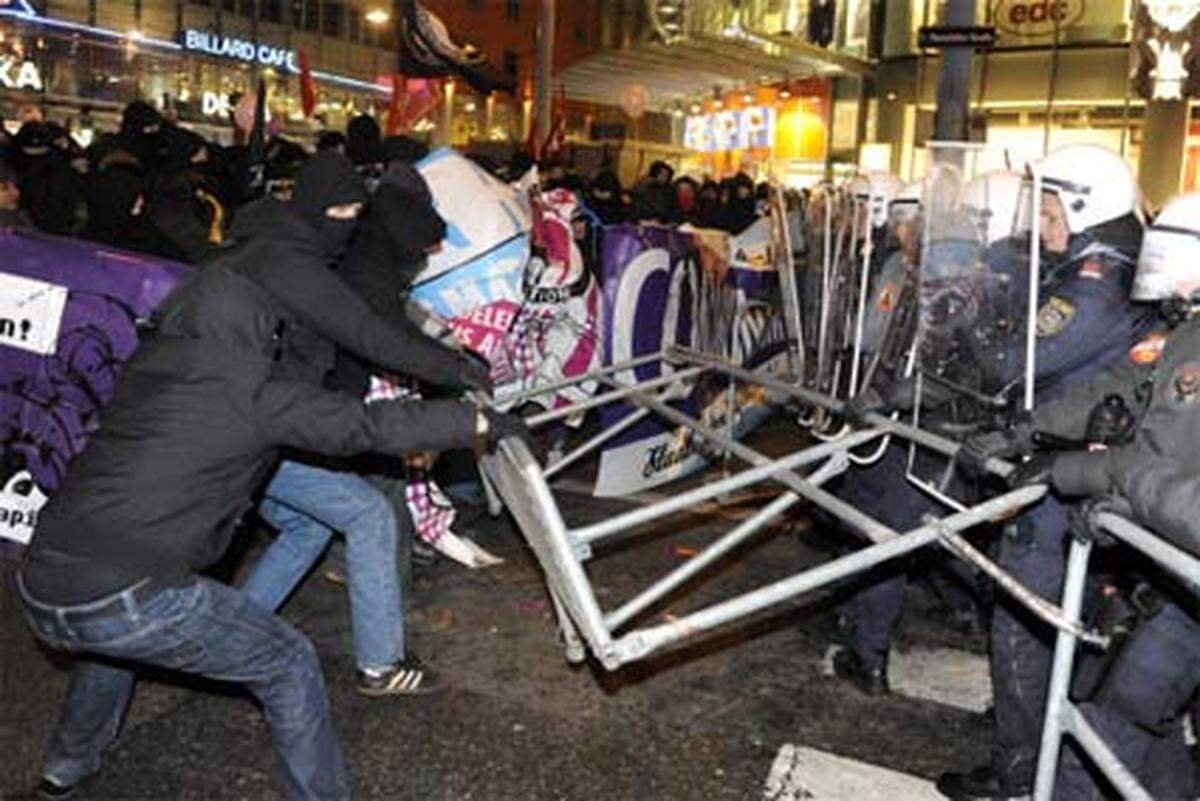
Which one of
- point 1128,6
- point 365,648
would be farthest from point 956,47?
point 1128,6

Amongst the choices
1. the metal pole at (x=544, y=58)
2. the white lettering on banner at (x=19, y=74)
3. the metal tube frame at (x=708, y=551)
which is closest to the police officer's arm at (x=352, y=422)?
the metal tube frame at (x=708, y=551)

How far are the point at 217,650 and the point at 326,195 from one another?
133cm

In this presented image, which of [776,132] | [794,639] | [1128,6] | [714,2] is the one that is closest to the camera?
[794,639]

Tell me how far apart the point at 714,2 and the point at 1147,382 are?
20.8 meters

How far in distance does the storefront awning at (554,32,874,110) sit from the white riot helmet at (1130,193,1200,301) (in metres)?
19.1

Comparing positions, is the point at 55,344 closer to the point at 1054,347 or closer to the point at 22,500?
the point at 22,500

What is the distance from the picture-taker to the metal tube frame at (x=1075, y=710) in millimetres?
2729

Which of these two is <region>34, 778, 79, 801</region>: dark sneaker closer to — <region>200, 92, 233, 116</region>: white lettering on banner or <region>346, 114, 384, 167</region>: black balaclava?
<region>346, 114, 384, 167</region>: black balaclava

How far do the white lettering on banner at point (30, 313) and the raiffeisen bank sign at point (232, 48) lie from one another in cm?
2987

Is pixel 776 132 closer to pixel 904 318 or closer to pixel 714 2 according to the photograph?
pixel 714 2

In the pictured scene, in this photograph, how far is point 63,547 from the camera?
289cm

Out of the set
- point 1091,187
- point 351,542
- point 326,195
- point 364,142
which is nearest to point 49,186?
point 364,142

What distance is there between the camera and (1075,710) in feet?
9.89

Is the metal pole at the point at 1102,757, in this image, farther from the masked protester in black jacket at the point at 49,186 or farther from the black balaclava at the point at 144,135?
the masked protester in black jacket at the point at 49,186
